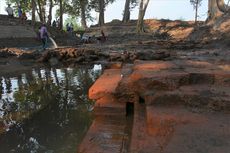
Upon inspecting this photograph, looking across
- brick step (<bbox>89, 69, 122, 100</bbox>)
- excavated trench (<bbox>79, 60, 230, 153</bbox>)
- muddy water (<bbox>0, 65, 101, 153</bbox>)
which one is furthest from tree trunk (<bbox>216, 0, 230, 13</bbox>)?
brick step (<bbox>89, 69, 122, 100</bbox>)

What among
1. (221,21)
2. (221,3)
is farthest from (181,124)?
(221,3)

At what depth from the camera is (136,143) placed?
11.6 ft

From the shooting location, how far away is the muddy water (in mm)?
5000

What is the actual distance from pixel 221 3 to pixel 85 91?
1576cm

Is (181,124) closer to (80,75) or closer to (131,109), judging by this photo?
(131,109)

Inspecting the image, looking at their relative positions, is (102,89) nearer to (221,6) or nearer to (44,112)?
(44,112)

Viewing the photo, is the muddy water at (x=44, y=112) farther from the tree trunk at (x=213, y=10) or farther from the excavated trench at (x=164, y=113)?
the tree trunk at (x=213, y=10)

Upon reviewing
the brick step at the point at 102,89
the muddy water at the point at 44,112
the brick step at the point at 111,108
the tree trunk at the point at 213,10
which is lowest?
the muddy water at the point at 44,112

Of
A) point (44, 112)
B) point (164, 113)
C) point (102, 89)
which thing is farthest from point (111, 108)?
point (44, 112)

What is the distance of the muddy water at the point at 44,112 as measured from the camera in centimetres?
500

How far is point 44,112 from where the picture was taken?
6.63m

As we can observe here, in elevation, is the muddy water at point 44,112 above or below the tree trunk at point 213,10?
below

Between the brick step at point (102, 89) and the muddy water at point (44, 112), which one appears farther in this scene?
the brick step at point (102, 89)

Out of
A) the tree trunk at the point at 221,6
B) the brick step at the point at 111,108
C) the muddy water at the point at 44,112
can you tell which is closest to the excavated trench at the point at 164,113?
the brick step at the point at 111,108
